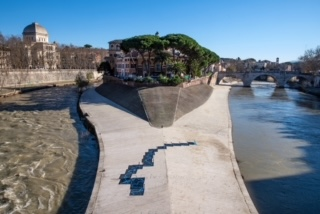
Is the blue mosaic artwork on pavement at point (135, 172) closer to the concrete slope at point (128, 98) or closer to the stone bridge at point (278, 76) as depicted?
the concrete slope at point (128, 98)

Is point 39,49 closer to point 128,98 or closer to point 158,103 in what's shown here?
point 128,98

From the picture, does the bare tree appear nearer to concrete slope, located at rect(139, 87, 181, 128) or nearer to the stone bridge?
the stone bridge

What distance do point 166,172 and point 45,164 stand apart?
8626 mm

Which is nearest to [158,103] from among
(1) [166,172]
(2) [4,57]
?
(1) [166,172]

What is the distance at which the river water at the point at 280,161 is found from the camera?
15836 millimetres

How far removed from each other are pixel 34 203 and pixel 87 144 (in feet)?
33.5

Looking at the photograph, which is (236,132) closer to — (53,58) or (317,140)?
(317,140)

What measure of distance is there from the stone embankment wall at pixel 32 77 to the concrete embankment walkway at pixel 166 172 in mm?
47816

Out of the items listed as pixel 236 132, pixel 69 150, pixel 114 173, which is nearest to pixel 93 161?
pixel 69 150

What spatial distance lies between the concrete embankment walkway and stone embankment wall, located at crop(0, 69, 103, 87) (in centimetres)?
4782

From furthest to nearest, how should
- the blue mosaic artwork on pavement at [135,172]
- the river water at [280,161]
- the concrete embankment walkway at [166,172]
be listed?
the river water at [280,161], the blue mosaic artwork on pavement at [135,172], the concrete embankment walkway at [166,172]

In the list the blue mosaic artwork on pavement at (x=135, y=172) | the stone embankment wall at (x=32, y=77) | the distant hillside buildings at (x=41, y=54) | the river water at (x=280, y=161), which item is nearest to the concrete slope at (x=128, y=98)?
the river water at (x=280, y=161)

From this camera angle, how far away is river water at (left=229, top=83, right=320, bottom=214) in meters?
15.8

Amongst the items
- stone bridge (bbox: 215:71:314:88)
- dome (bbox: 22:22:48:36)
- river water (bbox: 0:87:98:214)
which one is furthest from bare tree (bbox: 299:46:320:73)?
dome (bbox: 22:22:48:36)
